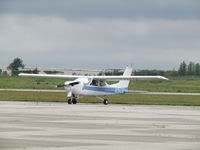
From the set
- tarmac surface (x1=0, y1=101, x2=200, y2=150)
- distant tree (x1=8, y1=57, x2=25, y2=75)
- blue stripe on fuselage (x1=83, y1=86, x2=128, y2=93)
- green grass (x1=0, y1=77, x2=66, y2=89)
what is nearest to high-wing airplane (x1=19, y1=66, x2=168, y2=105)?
blue stripe on fuselage (x1=83, y1=86, x2=128, y2=93)

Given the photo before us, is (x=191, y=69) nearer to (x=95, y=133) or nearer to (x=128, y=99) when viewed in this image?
(x=128, y=99)

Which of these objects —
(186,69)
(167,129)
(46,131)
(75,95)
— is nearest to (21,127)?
(46,131)

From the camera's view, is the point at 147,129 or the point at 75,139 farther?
the point at 147,129

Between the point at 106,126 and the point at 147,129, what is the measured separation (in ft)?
4.86

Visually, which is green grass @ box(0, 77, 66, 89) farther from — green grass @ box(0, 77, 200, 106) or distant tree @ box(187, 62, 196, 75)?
distant tree @ box(187, 62, 196, 75)

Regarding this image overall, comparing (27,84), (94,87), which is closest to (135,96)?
(94,87)

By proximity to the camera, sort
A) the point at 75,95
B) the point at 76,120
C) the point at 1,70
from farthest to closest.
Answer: the point at 1,70
the point at 75,95
the point at 76,120

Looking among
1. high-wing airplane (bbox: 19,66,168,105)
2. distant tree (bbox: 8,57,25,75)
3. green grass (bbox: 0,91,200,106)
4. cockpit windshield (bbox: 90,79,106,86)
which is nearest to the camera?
high-wing airplane (bbox: 19,66,168,105)

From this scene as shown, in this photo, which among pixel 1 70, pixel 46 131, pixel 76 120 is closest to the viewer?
pixel 46 131

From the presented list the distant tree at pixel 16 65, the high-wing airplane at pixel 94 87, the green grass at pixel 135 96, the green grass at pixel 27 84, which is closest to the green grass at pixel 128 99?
the green grass at pixel 135 96

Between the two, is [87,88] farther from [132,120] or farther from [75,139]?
[75,139]

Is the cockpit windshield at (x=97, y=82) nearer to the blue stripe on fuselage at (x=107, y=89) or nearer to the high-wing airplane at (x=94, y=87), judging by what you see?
the high-wing airplane at (x=94, y=87)

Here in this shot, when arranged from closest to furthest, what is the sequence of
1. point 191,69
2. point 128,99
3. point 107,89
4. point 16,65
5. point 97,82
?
1. point 97,82
2. point 107,89
3. point 128,99
4. point 191,69
5. point 16,65

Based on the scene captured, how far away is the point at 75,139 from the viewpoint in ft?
54.6
